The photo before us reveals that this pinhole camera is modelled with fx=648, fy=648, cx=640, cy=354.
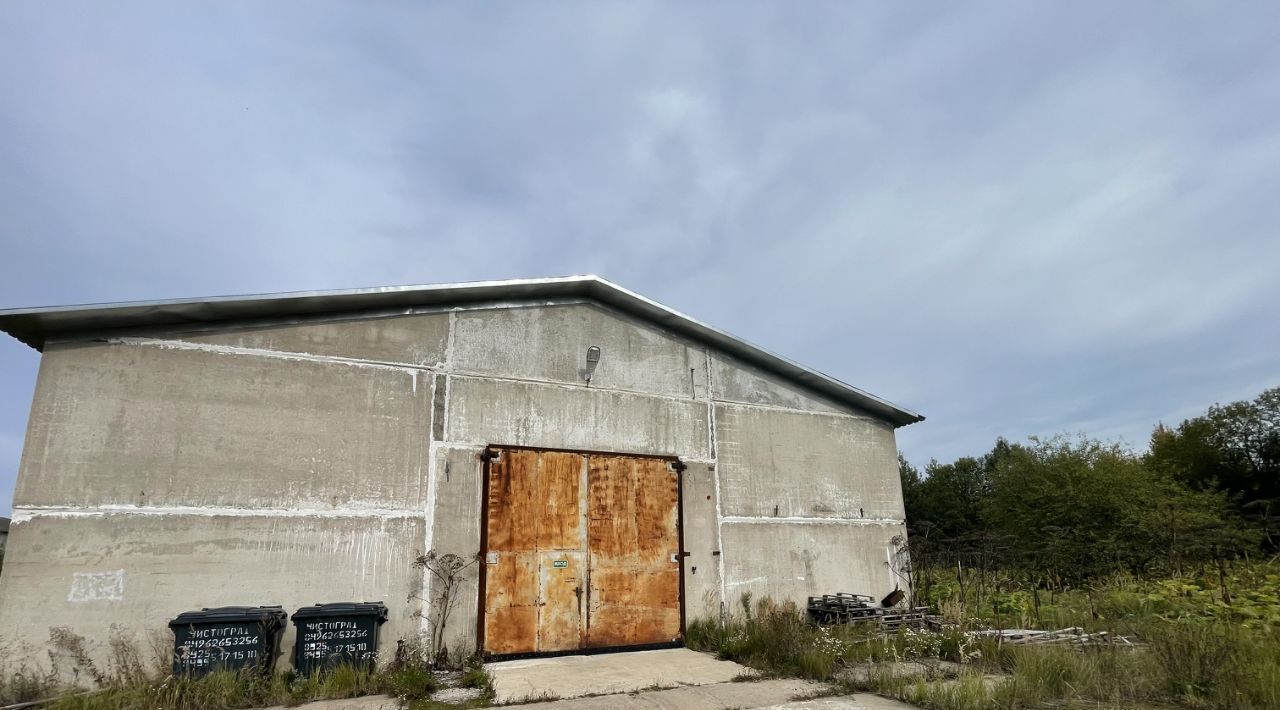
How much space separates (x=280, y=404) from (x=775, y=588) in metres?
7.71

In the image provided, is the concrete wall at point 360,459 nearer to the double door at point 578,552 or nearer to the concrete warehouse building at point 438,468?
the concrete warehouse building at point 438,468

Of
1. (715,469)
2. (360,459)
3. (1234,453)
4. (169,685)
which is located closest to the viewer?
(169,685)

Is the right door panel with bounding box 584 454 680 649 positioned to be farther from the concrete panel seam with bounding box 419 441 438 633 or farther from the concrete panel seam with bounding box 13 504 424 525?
the concrete panel seam with bounding box 13 504 424 525

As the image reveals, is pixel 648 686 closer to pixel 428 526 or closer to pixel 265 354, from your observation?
pixel 428 526

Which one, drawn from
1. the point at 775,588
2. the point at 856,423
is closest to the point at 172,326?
the point at 775,588

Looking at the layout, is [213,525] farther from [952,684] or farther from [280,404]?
[952,684]

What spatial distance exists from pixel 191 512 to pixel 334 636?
2.11 meters

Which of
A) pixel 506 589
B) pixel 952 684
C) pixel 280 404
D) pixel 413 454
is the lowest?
pixel 952 684

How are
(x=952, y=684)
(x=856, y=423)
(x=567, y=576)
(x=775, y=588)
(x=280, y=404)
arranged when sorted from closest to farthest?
(x=952, y=684)
(x=280, y=404)
(x=567, y=576)
(x=775, y=588)
(x=856, y=423)

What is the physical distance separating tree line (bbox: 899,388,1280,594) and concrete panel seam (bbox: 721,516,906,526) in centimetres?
86

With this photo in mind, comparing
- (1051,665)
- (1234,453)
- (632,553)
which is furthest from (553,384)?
(1234,453)

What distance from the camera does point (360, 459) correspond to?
814cm

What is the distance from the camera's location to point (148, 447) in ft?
23.6

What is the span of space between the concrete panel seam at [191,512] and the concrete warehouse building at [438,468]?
0.08ft
